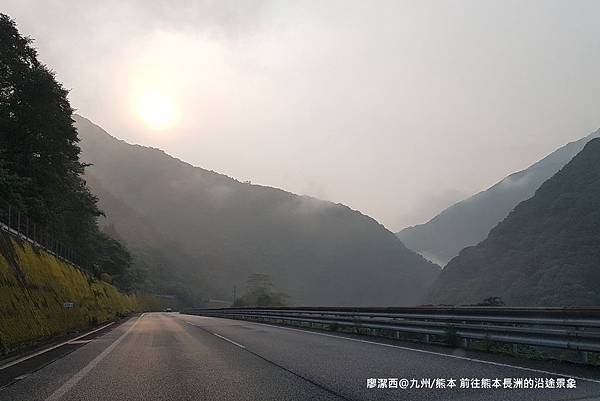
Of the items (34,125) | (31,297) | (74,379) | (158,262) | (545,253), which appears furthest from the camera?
(158,262)

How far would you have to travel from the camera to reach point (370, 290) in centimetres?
19588

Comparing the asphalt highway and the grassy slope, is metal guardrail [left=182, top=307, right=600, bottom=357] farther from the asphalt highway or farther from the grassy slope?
the grassy slope

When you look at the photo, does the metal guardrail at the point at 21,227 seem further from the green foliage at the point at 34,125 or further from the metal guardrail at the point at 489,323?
the metal guardrail at the point at 489,323

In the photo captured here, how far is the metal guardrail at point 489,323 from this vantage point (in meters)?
→ 9.17

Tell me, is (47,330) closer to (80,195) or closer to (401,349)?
(401,349)

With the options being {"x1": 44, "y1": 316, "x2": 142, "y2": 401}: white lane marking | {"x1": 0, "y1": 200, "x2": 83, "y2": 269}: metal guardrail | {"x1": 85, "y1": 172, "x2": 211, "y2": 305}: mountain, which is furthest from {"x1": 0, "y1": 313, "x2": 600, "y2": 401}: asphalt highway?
{"x1": 85, "y1": 172, "x2": 211, "y2": 305}: mountain

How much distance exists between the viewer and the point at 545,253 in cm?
10438

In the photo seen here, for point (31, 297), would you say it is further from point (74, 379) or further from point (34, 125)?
point (34, 125)

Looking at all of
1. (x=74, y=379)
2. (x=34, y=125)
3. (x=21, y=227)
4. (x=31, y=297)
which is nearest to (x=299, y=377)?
(x=74, y=379)

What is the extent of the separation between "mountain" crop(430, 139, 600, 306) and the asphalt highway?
80060mm

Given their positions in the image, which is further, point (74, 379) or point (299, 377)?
point (74, 379)

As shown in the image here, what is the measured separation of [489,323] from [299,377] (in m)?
5.80

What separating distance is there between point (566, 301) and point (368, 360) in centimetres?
8248

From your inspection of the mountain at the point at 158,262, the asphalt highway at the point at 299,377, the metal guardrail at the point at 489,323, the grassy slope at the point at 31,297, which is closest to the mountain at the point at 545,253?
the metal guardrail at the point at 489,323
